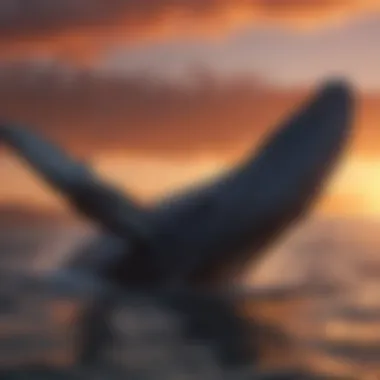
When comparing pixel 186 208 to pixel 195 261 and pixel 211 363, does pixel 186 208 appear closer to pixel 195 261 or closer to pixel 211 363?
pixel 195 261

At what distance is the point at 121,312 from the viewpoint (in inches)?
282

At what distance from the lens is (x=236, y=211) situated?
7965 mm

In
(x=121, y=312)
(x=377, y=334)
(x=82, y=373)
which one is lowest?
(x=82, y=373)

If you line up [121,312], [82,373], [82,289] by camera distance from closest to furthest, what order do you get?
[82,373] < [121,312] < [82,289]

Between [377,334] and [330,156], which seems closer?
[377,334]

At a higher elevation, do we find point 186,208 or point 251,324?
point 186,208

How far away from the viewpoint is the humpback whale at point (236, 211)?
7.98m

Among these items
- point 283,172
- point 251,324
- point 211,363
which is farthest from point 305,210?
point 211,363

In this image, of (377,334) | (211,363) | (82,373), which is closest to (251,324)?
(377,334)

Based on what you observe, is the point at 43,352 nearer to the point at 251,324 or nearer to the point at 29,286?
the point at 251,324

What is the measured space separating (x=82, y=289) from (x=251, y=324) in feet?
4.66

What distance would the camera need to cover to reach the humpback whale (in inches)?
314

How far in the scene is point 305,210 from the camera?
817 centimetres

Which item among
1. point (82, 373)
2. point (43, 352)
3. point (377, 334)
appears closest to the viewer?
point (82, 373)
